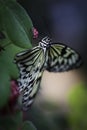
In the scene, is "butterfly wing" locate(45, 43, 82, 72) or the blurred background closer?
"butterfly wing" locate(45, 43, 82, 72)

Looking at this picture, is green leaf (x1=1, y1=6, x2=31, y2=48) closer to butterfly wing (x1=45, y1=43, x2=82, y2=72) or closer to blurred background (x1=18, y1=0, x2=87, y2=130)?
butterfly wing (x1=45, y1=43, x2=82, y2=72)

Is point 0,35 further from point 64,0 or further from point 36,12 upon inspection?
point 64,0

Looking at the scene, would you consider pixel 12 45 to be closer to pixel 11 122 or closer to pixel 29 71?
Result: pixel 29 71

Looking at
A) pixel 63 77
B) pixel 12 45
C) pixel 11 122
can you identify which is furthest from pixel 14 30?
pixel 63 77

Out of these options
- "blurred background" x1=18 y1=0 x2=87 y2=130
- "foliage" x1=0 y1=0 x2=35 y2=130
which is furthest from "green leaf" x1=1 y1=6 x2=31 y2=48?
"blurred background" x1=18 y1=0 x2=87 y2=130

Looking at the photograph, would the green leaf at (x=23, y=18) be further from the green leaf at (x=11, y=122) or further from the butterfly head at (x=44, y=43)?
the green leaf at (x=11, y=122)

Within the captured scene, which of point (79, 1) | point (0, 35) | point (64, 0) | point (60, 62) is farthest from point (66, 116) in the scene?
point (79, 1)
